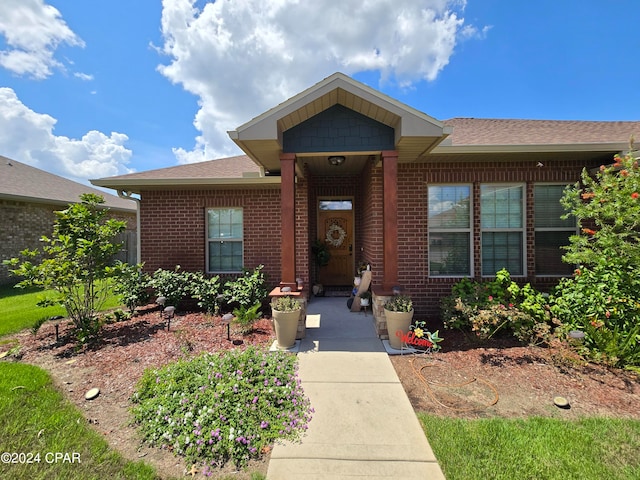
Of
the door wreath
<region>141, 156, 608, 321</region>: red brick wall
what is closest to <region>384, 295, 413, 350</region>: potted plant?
<region>141, 156, 608, 321</region>: red brick wall

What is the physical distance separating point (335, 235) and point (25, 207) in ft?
36.9

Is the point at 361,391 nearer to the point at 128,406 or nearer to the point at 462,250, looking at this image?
the point at 128,406

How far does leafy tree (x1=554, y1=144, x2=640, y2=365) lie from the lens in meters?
3.46

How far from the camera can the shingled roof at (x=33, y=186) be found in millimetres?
9684

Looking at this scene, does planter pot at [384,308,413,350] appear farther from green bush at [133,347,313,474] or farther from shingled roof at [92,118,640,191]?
shingled roof at [92,118,640,191]

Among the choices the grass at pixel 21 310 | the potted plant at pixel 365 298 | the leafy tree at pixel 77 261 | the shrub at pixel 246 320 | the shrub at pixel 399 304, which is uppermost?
the leafy tree at pixel 77 261

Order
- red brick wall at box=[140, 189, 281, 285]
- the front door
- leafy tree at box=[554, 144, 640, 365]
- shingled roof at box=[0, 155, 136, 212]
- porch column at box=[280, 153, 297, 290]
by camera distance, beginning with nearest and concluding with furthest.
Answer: leafy tree at box=[554, 144, 640, 365]
porch column at box=[280, 153, 297, 290]
red brick wall at box=[140, 189, 281, 285]
the front door
shingled roof at box=[0, 155, 136, 212]

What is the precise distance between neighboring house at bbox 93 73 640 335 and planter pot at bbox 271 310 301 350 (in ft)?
2.19

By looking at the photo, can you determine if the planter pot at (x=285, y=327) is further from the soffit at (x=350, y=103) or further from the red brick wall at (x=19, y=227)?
the red brick wall at (x=19, y=227)

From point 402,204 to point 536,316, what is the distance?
281 centimetres

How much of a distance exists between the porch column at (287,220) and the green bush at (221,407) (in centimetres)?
143

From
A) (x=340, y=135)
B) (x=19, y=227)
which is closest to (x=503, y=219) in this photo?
(x=340, y=135)

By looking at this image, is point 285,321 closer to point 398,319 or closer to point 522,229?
point 398,319

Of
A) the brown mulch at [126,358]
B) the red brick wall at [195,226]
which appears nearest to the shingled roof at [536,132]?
the red brick wall at [195,226]
